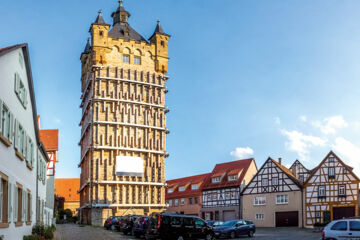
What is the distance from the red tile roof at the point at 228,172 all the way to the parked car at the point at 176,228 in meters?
38.2

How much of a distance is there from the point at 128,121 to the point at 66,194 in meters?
63.3

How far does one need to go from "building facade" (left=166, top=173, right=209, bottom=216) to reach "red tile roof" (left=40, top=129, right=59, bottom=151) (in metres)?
32.7

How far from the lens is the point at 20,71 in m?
20.4

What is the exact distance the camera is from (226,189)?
6812 centimetres

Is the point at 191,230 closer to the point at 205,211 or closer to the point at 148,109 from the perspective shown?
the point at 148,109

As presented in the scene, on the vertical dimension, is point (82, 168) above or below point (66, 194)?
above

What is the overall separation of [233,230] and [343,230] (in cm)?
1507

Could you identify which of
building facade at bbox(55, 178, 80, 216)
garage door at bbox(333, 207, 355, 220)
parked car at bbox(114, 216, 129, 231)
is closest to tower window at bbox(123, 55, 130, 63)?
parked car at bbox(114, 216, 129, 231)

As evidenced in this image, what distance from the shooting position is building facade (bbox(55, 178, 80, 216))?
117 meters

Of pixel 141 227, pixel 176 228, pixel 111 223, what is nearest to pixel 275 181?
pixel 111 223

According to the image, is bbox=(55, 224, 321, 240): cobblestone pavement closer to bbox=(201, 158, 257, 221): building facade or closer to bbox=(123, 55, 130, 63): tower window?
bbox=(201, 158, 257, 221): building facade

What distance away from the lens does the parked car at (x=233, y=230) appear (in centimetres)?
3528

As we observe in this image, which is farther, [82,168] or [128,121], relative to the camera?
[82,168]

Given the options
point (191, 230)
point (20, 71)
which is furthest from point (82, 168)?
point (20, 71)
